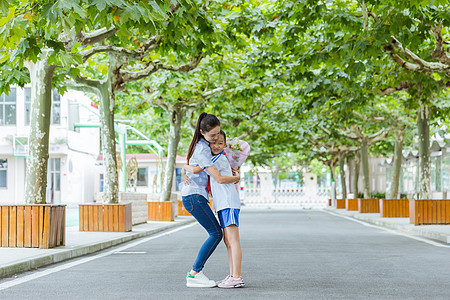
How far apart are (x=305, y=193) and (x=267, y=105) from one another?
31384 mm

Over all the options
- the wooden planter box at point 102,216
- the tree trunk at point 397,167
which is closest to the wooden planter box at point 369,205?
the tree trunk at point 397,167

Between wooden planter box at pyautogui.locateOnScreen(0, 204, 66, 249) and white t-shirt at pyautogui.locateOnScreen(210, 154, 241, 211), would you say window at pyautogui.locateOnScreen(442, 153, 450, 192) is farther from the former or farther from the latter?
white t-shirt at pyautogui.locateOnScreen(210, 154, 241, 211)

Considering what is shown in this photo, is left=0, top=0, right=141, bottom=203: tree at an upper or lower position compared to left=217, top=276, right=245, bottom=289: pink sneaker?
upper

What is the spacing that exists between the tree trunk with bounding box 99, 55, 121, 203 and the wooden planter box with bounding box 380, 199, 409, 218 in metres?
12.9

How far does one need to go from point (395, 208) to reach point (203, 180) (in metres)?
21.3

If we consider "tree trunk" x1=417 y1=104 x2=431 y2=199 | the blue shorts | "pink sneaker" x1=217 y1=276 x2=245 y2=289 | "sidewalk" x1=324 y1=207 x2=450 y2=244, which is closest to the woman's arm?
the blue shorts

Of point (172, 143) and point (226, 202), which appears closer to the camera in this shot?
point (226, 202)

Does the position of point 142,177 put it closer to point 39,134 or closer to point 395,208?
point 395,208

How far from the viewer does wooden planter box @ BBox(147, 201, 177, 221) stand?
2628cm

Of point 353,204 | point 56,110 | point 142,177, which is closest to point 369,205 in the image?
point 353,204

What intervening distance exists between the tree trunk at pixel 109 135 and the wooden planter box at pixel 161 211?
7.83 meters

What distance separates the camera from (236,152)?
7.31m

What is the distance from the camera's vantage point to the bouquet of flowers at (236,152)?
730 centimetres

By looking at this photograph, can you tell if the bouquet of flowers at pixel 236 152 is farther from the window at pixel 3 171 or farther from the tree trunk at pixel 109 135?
the window at pixel 3 171
